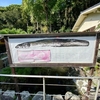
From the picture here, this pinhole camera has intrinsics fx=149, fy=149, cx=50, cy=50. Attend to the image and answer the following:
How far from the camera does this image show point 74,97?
3791mm

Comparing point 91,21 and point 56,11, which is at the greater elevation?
point 56,11

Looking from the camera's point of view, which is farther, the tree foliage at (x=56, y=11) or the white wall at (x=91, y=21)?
the tree foliage at (x=56, y=11)

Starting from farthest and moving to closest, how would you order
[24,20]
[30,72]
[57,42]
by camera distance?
Result: [24,20] < [30,72] < [57,42]

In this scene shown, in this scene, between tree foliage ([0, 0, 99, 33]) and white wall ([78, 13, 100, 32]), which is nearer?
white wall ([78, 13, 100, 32])

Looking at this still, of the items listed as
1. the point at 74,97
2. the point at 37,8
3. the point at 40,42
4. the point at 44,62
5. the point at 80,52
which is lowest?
the point at 74,97

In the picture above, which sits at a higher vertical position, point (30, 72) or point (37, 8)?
point (37, 8)

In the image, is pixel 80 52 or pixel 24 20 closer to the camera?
pixel 80 52

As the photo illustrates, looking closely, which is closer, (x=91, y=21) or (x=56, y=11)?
(x=91, y=21)

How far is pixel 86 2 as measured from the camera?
21.9m

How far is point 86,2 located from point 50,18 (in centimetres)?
580

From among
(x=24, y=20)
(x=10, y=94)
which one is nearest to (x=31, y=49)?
(x=10, y=94)

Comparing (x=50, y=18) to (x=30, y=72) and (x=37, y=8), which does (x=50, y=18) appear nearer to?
(x=37, y=8)

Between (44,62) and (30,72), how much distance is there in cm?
475

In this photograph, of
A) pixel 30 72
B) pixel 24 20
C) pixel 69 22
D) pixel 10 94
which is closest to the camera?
pixel 10 94
